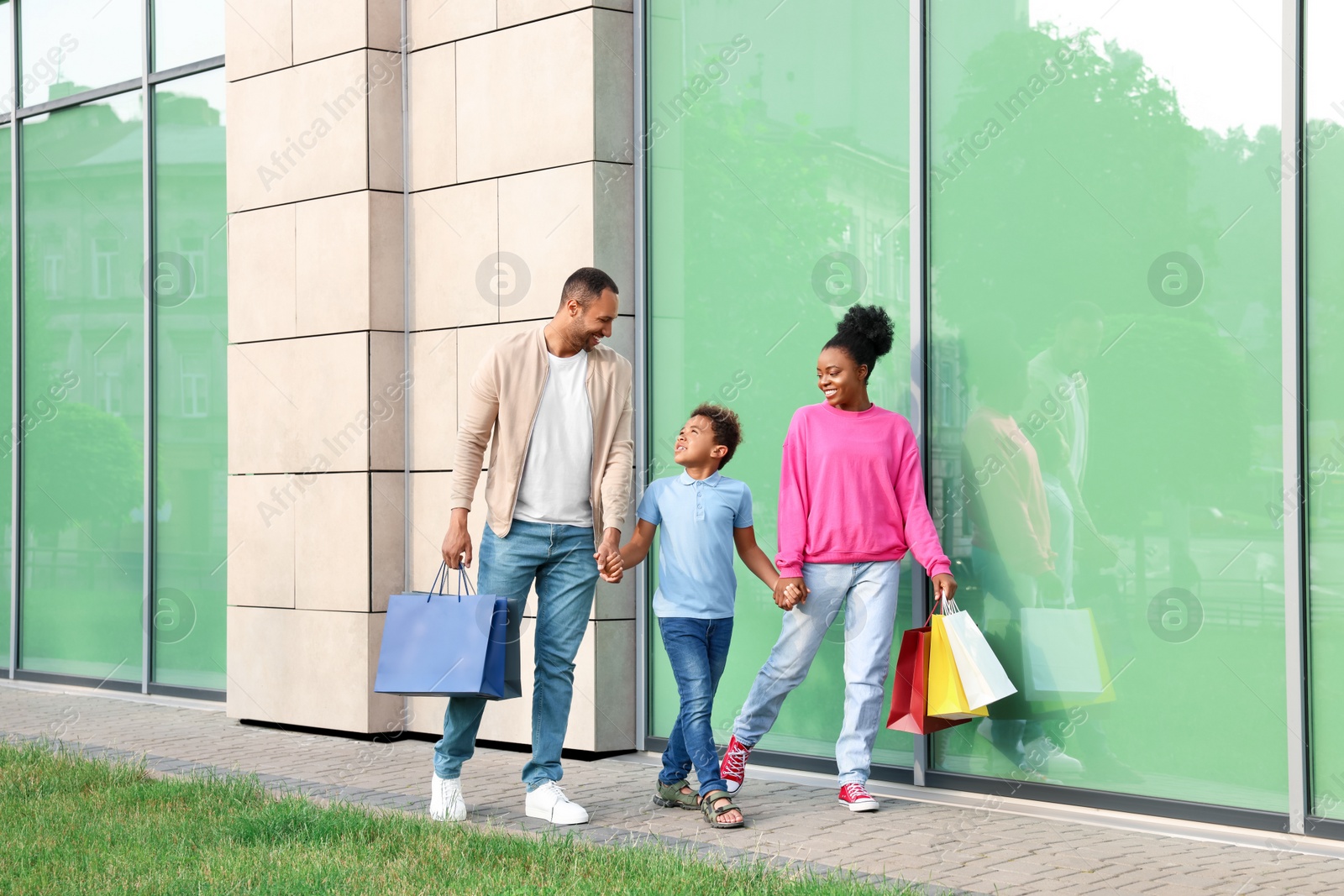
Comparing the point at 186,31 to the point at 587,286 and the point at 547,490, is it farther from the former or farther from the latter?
the point at 547,490

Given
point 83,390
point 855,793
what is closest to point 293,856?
point 855,793

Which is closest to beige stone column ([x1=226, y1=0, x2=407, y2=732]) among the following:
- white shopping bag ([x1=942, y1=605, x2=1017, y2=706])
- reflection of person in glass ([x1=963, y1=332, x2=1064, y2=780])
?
reflection of person in glass ([x1=963, y1=332, x2=1064, y2=780])

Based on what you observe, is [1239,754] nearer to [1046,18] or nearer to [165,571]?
[1046,18]

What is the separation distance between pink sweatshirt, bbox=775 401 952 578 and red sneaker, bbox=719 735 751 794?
2.48 feet

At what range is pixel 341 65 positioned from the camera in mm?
8523

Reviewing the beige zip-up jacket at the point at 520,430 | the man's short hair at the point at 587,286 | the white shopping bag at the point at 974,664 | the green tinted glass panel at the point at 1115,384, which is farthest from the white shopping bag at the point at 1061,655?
the man's short hair at the point at 587,286

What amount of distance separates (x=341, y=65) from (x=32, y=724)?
428 centimetres

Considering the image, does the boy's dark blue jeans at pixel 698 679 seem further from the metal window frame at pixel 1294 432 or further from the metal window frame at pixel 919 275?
the metal window frame at pixel 1294 432

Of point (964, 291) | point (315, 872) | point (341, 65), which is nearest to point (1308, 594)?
point (964, 291)

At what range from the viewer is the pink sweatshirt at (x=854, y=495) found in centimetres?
630

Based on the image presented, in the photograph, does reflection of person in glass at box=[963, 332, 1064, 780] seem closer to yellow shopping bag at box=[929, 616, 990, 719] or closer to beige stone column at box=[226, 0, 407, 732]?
yellow shopping bag at box=[929, 616, 990, 719]

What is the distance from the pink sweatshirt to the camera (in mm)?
6305

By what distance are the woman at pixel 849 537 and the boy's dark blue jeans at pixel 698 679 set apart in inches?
12.3

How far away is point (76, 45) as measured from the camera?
10.8m
